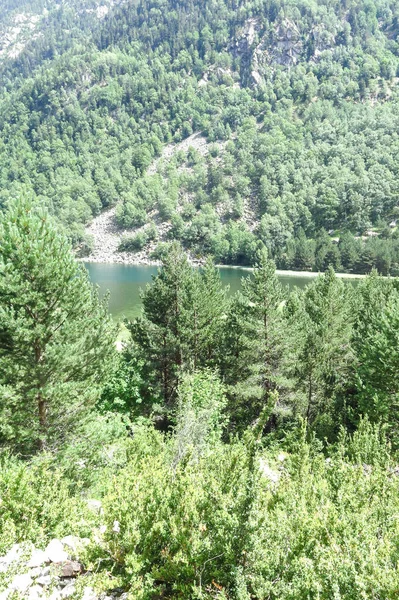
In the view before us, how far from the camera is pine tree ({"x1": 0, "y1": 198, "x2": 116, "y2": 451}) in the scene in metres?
10.3

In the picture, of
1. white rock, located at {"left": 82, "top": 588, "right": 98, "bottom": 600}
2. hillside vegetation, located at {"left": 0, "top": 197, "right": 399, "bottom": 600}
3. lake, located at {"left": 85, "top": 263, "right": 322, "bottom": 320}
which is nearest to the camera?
hillside vegetation, located at {"left": 0, "top": 197, "right": 399, "bottom": 600}

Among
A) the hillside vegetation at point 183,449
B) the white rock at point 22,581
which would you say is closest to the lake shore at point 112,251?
the hillside vegetation at point 183,449

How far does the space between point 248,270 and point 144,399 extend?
326ft

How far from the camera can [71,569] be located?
6199 mm

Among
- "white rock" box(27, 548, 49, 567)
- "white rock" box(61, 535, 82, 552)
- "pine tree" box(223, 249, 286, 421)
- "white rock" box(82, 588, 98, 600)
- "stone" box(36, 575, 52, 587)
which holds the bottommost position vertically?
"pine tree" box(223, 249, 286, 421)

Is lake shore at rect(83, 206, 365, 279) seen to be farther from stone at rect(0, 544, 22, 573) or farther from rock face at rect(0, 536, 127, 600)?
stone at rect(0, 544, 22, 573)

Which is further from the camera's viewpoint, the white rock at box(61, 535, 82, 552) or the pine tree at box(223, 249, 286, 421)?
the pine tree at box(223, 249, 286, 421)

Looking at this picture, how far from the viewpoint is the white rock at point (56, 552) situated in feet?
20.7

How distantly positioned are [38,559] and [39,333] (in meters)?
5.88

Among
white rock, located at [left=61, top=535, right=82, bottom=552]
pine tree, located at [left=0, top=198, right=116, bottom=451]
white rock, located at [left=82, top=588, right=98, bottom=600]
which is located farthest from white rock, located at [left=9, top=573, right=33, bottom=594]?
pine tree, located at [left=0, top=198, right=116, bottom=451]

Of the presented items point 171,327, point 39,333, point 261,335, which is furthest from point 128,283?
point 39,333

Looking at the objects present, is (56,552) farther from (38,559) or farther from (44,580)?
(44,580)

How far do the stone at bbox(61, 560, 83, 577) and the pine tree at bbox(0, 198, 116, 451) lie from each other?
4.91 m

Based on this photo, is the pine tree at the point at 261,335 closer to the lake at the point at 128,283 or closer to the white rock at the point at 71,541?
the white rock at the point at 71,541
